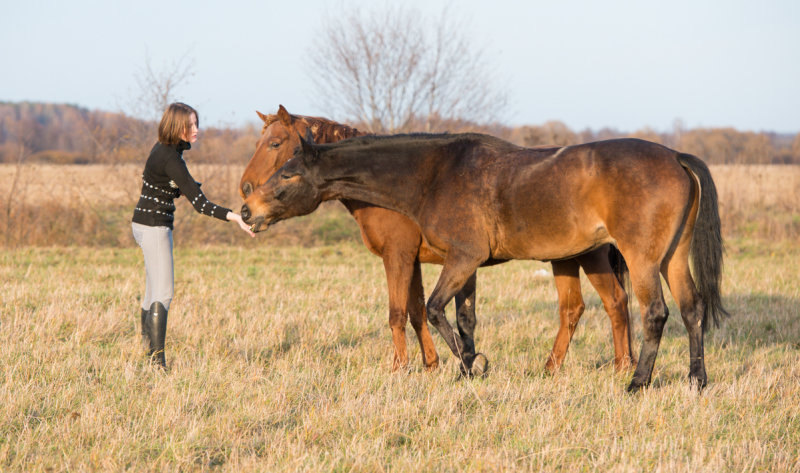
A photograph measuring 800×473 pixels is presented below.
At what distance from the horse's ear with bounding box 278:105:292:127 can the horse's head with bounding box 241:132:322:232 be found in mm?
916

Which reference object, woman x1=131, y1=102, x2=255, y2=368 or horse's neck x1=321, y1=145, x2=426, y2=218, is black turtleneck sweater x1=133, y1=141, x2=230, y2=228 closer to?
woman x1=131, y1=102, x2=255, y2=368

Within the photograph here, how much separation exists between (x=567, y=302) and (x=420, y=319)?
4.53ft

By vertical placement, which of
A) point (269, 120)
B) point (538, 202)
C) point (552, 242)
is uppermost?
point (269, 120)

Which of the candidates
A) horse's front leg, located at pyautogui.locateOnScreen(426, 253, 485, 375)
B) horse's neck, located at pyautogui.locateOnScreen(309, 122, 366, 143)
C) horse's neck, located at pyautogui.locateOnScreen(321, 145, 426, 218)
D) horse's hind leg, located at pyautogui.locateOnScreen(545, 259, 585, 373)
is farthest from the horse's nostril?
horse's hind leg, located at pyautogui.locateOnScreen(545, 259, 585, 373)

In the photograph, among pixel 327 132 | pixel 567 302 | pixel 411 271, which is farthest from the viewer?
pixel 327 132

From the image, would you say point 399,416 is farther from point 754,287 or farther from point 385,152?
point 754,287

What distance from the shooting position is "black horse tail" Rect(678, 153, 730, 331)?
5.01 metres

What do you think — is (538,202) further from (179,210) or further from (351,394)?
(179,210)

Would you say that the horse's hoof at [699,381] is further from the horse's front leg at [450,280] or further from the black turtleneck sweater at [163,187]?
the black turtleneck sweater at [163,187]

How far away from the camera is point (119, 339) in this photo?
6461 mm

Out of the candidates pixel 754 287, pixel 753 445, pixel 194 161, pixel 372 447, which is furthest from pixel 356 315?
pixel 194 161

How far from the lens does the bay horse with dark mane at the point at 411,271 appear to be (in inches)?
232

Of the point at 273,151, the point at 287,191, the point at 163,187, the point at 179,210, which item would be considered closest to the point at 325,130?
the point at 273,151

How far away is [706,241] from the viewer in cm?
518
